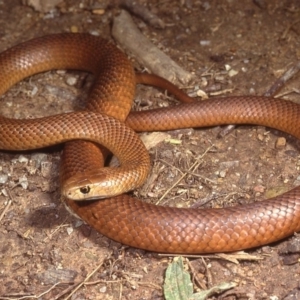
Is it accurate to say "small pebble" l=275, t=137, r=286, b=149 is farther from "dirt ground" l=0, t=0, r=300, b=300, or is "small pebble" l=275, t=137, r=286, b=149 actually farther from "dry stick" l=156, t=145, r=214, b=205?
"dry stick" l=156, t=145, r=214, b=205

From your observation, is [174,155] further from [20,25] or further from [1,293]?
[20,25]

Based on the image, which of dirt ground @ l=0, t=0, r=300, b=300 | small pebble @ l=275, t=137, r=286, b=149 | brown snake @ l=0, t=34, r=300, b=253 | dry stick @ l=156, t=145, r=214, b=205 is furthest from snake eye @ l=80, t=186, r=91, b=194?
small pebble @ l=275, t=137, r=286, b=149

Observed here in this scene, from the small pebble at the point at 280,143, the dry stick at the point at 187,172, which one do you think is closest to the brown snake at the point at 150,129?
the small pebble at the point at 280,143

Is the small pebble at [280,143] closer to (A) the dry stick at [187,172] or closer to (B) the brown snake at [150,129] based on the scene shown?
(B) the brown snake at [150,129]

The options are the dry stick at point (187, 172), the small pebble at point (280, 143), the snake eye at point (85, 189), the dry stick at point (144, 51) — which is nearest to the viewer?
the snake eye at point (85, 189)

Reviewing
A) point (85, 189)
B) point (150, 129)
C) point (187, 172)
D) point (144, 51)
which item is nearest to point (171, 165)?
point (187, 172)

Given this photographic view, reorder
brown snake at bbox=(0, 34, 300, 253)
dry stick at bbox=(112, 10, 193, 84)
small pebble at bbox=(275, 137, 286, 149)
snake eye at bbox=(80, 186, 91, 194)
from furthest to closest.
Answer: dry stick at bbox=(112, 10, 193, 84)
small pebble at bbox=(275, 137, 286, 149)
snake eye at bbox=(80, 186, 91, 194)
brown snake at bbox=(0, 34, 300, 253)

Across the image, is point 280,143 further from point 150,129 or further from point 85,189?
point 85,189
